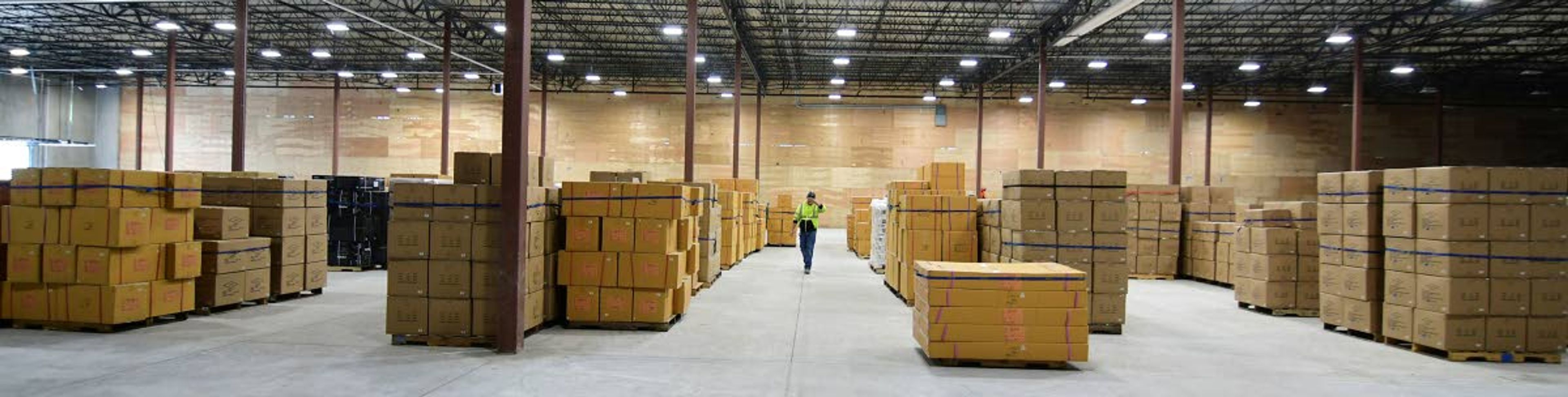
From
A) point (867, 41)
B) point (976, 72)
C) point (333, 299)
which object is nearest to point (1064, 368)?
point (333, 299)

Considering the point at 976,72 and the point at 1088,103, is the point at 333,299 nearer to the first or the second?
the point at 976,72

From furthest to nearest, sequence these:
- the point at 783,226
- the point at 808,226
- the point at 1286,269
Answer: the point at 783,226, the point at 808,226, the point at 1286,269

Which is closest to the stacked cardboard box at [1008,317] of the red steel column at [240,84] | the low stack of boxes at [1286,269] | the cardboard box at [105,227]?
the low stack of boxes at [1286,269]

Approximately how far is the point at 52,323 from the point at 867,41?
1944cm

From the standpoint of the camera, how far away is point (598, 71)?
29.5 metres

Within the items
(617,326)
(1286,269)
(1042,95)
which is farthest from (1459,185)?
(1042,95)

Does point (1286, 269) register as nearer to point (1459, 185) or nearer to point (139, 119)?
point (1459, 185)

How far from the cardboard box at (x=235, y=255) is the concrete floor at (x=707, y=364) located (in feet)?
1.87

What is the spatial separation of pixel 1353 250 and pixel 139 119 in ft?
123

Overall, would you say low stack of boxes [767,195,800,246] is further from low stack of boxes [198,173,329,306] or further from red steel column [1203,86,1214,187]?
red steel column [1203,86,1214,187]

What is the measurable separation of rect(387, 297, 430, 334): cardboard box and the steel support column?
24.7 ft

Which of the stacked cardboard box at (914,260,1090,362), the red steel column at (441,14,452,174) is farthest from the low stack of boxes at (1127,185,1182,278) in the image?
the red steel column at (441,14,452,174)

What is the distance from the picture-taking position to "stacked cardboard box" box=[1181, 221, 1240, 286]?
13.8 m

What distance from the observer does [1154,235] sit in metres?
15.2
